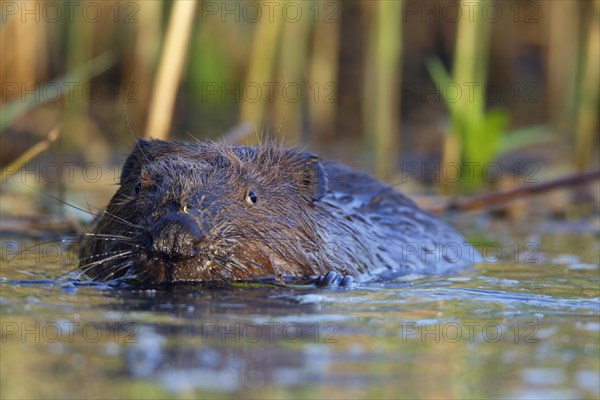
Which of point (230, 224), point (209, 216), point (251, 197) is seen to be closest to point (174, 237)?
point (209, 216)

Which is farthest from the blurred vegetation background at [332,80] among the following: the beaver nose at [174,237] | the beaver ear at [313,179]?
the beaver nose at [174,237]

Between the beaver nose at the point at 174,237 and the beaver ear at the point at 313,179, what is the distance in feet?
3.47

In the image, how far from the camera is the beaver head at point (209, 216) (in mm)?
5051

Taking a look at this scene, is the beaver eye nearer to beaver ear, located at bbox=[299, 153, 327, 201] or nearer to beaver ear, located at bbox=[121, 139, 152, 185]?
beaver ear, located at bbox=[299, 153, 327, 201]

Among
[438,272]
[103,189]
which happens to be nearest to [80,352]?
[438,272]

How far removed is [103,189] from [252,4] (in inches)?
154

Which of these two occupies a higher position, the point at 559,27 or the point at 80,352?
the point at 559,27

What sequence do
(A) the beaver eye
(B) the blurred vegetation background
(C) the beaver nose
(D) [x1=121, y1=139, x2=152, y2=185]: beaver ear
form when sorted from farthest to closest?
(B) the blurred vegetation background
(D) [x1=121, y1=139, x2=152, y2=185]: beaver ear
(A) the beaver eye
(C) the beaver nose

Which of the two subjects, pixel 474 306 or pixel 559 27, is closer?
pixel 474 306

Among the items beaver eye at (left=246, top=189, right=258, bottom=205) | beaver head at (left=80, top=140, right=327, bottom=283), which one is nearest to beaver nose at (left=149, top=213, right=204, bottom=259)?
beaver head at (left=80, top=140, right=327, bottom=283)

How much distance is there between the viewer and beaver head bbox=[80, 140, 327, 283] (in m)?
5.05

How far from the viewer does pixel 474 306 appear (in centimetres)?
500

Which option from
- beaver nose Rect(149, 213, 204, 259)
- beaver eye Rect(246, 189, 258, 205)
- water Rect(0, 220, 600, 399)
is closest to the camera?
water Rect(0, 220, 600, 399)

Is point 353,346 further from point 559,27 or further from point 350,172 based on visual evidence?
point 559,27
